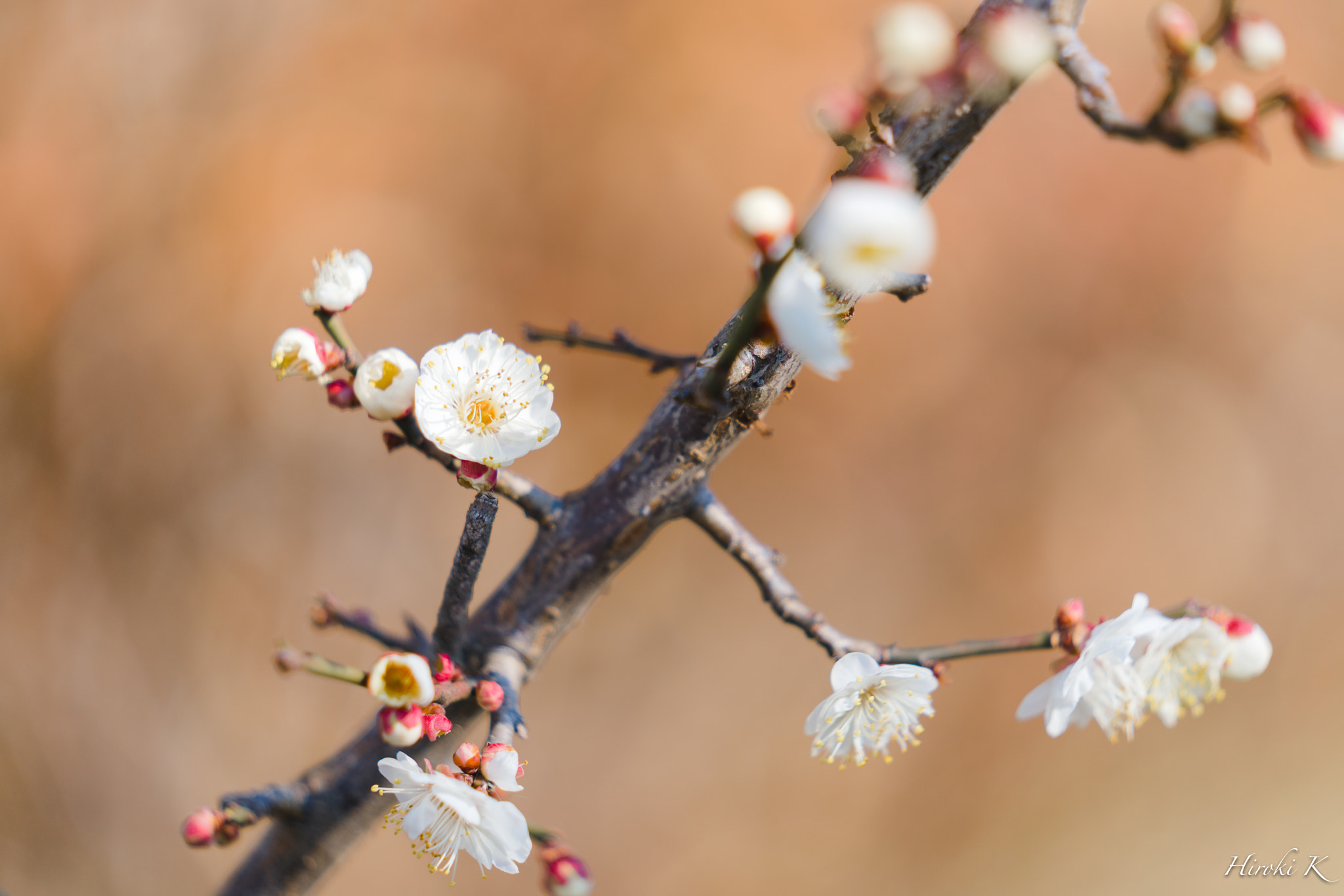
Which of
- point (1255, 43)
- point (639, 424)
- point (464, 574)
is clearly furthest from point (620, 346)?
Result: point (639, 424)

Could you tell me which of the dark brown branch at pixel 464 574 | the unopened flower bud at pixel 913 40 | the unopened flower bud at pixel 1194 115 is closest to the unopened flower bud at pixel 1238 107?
the unopened flower bud at pixel 1194 115

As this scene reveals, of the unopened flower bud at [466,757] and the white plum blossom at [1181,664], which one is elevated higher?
the white plum blossom at [1181,664]

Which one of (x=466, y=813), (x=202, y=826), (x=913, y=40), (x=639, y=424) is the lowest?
(x=202, y=826)

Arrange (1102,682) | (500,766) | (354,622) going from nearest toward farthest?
(500,766) < (1102,682) < (354,622)

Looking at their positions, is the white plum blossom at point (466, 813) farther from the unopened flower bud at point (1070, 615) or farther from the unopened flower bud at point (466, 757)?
the unopened flower bud at point (1070, 615)

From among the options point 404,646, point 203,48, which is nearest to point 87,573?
point 203,48

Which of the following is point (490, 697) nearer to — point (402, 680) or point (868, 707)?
point (402, 680)

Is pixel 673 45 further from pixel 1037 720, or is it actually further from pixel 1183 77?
pixel 1037 720
